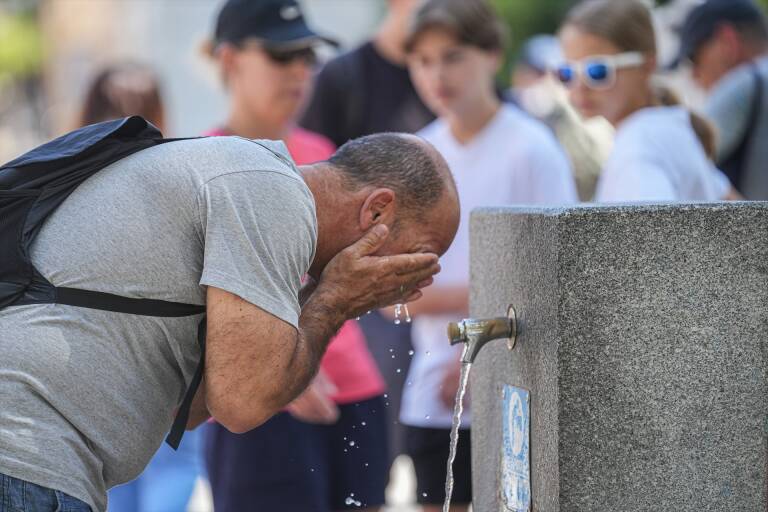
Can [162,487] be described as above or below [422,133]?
below

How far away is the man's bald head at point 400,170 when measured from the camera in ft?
9.10

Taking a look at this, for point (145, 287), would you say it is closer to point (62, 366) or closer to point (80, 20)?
point (62, 366)

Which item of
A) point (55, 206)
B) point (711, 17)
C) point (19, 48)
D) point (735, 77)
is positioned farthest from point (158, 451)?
point (19, 48)

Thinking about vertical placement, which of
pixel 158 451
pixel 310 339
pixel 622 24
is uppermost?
pixel 622 24

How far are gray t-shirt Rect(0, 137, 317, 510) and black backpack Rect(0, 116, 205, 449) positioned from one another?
0.7 inches

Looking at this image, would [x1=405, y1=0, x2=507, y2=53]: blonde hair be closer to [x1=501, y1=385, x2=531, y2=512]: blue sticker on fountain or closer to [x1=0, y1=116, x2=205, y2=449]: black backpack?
[x1=501, y1=385, x2=531, y2=512]: blue sticker on fountain

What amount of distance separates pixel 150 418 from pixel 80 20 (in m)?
13.0

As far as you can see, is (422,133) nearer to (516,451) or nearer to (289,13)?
(289,13)

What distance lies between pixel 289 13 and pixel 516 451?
2.23m

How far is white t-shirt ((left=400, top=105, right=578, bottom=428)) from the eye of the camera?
423 cm

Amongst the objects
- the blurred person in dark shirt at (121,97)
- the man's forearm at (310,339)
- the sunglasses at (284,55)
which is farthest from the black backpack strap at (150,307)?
the blurred person in dark shirt at (121,97)

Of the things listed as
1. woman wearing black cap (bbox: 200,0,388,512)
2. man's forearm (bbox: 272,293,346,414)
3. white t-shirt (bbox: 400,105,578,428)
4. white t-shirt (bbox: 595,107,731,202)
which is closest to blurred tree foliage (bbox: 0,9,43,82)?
woman wearing black cap (bbox: 200,0,388,512)

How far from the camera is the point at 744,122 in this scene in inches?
211

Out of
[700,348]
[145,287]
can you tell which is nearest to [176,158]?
[145,287]
